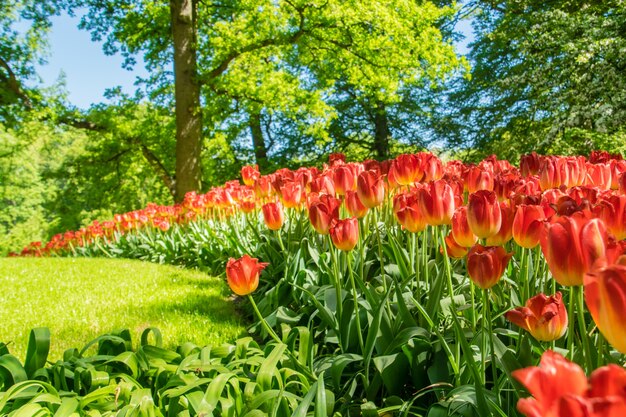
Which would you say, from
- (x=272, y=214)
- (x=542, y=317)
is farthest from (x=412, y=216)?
(x=272, y=214)

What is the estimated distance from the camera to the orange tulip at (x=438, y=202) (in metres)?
1.72

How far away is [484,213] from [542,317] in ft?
1.11

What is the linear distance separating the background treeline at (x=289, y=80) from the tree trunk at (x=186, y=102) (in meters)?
0.03

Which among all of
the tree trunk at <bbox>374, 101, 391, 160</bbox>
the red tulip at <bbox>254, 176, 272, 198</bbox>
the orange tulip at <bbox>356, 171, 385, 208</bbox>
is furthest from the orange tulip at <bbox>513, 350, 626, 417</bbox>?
the tree trunk at <bbox>374, 101, 391, 160</bbox>

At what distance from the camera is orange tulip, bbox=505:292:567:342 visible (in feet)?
4.06

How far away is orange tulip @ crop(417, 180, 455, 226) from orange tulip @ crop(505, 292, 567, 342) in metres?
0.53

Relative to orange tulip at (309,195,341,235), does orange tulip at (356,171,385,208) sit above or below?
above

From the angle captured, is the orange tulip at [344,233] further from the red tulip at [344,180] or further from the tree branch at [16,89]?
the tree branch at [16,89]

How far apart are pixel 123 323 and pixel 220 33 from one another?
948 cm

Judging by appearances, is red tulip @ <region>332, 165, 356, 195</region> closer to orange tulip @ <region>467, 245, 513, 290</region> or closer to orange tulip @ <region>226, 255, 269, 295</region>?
orange tulip @ <region>226, 255, 269, 295</region>

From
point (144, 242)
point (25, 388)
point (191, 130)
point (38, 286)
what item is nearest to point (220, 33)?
point (191, 130)

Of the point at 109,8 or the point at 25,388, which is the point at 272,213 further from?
the point at 109,8

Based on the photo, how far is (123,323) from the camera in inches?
150

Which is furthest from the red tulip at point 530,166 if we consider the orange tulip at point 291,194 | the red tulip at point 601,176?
the orange tulip at point 291,194
